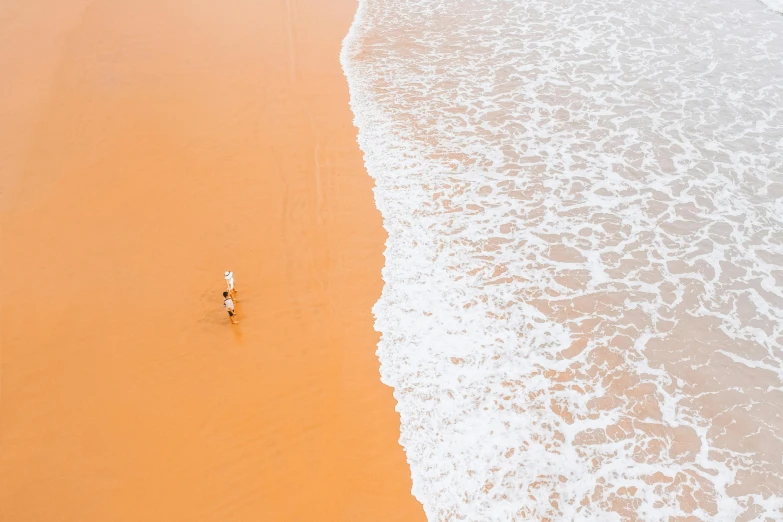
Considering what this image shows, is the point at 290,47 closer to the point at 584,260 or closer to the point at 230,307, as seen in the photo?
the point at 230,307

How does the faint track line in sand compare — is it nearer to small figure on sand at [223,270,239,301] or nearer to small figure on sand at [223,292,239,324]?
small figure on sand at [223,270,239,301]

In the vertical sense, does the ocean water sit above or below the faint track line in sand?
below

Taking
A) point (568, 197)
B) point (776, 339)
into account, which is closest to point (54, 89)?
point (568, 197)

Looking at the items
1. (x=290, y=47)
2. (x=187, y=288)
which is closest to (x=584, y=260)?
(x=187, y=288)

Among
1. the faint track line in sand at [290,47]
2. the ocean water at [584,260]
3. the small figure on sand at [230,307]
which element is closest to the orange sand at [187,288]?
the faint track line in sand at [290,47]

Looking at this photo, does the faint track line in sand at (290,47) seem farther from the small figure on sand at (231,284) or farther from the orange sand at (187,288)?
the small figure on sand at (231,284)

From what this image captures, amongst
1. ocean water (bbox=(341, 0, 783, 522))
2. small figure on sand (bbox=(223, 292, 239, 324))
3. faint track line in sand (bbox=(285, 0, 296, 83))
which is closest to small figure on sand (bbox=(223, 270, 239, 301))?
small figure on sand (bbox=(223, 292, 239, 324))
